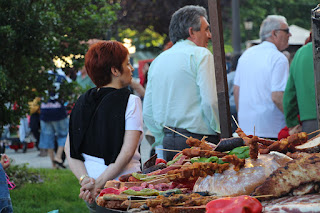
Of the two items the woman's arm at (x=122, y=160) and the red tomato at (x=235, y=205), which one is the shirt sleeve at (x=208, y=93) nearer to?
the woman's arm at (x=122, y=160)

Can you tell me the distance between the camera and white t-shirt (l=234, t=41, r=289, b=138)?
6.03 m

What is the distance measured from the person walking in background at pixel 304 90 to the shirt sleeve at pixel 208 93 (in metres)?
1.12

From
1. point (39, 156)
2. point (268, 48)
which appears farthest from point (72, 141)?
point (39, 156)

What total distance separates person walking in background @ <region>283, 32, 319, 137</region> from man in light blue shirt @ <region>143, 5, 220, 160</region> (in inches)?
38.1

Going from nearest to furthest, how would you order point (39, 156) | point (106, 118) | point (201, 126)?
1. point (106, 118)
2. point (201, 126)
3. point (39, 156)

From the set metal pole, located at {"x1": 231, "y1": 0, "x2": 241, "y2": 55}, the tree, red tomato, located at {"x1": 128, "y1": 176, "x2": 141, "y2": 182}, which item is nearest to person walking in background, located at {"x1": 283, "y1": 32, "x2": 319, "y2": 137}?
red tomato, located at {"x1": 128, "y1": 176, "x2": 141, "y2": 182}

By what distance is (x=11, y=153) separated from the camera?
16297mm

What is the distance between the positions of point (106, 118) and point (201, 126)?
1.19m

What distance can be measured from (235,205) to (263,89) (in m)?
4.04

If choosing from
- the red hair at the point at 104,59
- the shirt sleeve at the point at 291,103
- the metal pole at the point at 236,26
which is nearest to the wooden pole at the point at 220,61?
the red hair at the point at 104,59

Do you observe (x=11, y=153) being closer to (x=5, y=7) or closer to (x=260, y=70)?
(x=5, y=7)

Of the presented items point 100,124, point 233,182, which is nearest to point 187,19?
point 100,124

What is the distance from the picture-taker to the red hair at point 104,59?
12.8ft

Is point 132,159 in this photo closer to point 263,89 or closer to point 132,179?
point 132,179
